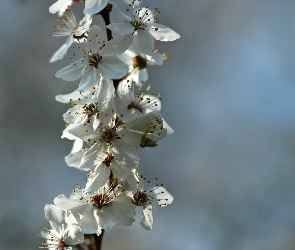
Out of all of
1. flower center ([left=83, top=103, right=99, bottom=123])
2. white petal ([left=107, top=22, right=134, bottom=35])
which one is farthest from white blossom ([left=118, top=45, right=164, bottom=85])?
flower center ([left=83, top=103, right=99, bottom=123])

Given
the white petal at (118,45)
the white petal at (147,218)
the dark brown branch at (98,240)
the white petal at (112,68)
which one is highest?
the white petal at (118,45)

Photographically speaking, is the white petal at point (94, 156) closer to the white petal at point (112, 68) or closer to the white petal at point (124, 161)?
the white petal at point (124, 161)

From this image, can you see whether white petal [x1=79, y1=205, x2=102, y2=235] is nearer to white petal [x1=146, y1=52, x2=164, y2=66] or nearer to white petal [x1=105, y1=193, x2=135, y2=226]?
white petal [x1=105, y1=193, x2=135, y2=226]

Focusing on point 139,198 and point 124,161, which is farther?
point 139,198

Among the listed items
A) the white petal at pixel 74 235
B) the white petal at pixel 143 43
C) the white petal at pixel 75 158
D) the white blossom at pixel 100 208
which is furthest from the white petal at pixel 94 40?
the white petal at pixel 74 235

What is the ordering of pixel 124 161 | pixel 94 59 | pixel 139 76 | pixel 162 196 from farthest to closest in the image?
pixel 139 76
pixel 162 196
pixel 94 59
pixel 124 161

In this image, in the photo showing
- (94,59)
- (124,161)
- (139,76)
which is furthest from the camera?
(139,76)

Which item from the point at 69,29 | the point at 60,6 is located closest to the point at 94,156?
the point at 69,29

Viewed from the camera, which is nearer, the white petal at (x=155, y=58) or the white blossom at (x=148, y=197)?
the white blossom at (x=148, y=197)

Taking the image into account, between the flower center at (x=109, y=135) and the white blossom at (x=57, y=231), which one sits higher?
the flower center at (x=109, y=135)

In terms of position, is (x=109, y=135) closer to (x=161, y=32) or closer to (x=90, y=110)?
(x=90, y=110)
